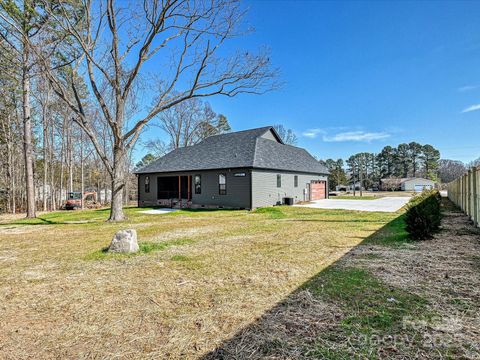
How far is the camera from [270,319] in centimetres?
286

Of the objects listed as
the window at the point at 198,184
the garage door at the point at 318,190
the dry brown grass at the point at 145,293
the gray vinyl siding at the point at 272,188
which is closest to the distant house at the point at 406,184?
the garage door at the point at 318,190

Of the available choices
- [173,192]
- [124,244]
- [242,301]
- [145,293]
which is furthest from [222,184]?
[242,301]

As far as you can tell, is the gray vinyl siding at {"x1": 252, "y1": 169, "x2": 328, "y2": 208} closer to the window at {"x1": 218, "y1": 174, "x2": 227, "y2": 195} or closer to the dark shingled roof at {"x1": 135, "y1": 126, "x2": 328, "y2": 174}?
the dark shingled roof at {"x1": 135, "y1": 126, "x2": 328, "y2": 174}

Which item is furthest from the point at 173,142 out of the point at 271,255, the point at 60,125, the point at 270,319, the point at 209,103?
the point at 270,319

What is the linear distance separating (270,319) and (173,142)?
3513 centimetres

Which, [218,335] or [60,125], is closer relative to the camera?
[218,335]

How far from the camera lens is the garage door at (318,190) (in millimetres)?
24469

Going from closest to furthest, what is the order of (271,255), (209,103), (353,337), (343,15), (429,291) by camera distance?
(353,337) → (429,291) → (271,255) → (343,15) → (209,103)

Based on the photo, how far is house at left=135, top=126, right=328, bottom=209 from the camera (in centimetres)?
1684

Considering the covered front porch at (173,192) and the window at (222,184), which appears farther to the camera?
the covered front porch at (173,192)

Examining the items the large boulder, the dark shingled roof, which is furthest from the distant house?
the large boulder

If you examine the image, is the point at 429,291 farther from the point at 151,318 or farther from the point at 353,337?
the point at 151,318

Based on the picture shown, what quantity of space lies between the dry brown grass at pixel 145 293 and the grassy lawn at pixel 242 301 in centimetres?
2

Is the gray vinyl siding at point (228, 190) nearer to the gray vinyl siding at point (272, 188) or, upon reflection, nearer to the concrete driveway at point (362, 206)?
the gray vinyl siding at point (272, 188)
